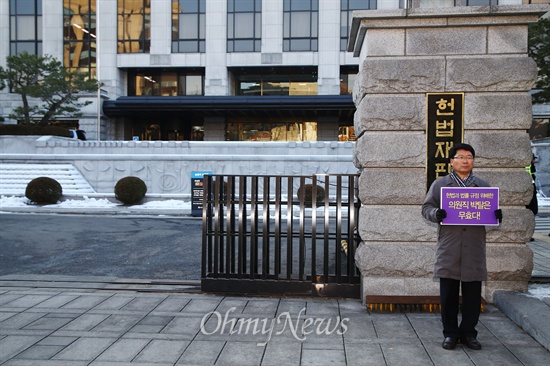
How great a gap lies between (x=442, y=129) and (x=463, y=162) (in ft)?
5.31

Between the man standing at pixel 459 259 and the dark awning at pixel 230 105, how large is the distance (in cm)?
3464

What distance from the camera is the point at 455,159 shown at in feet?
15.4

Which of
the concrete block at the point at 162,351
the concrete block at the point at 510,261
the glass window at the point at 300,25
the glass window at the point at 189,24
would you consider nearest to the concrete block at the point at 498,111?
the concrete block at the point at 510,261

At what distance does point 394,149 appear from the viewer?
6215mm

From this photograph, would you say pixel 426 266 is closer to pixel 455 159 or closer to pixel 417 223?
pixel 417 223

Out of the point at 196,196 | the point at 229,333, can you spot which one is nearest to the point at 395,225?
the point at 229,333

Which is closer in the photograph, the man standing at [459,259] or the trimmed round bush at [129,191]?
the man standing at [459,259]

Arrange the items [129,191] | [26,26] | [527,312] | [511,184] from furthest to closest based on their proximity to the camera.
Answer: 1. [26,26]
2. [129,191]
3. [511,184]
4. [527,312]

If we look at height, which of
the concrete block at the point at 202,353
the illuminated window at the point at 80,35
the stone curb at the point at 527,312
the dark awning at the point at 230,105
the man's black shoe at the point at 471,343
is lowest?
the concrete block at the point at 202,353

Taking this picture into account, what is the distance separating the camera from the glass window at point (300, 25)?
134ft

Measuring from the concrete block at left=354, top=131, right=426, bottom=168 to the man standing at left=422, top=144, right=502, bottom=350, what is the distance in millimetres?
1423

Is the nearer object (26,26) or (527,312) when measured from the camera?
(527,312)

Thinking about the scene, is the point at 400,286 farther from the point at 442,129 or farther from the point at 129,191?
the point at 129,191

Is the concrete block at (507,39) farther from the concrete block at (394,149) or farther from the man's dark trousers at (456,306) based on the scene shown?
the man's dark trousers at (456,306)
